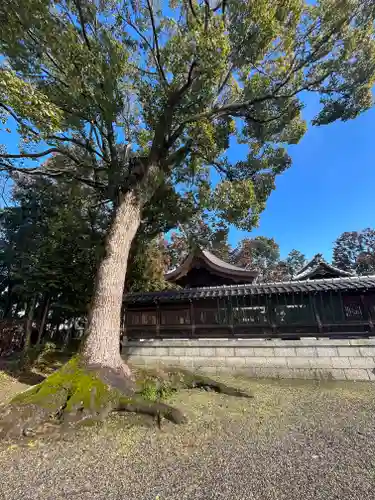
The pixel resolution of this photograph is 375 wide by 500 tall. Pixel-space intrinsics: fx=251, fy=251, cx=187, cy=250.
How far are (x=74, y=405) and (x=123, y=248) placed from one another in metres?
3.59

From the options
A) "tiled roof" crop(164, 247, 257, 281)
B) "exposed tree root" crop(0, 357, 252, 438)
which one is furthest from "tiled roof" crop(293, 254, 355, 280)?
"exposed tree root" crop(0, 357, 252, 438)

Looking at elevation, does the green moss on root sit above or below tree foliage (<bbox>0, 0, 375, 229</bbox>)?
below

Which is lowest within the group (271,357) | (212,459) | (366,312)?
(212,459)

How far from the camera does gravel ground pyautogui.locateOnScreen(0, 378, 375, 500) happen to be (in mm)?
2646

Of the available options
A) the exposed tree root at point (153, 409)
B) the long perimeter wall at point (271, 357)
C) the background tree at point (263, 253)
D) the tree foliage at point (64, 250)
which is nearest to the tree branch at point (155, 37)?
the tree foliage at point (64, 250)

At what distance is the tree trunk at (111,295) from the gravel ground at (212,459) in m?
1.46

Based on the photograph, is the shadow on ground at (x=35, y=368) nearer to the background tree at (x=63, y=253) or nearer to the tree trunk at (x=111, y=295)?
the background tree at (x=63, y=253)

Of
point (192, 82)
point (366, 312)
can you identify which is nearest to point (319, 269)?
point (366, 312)

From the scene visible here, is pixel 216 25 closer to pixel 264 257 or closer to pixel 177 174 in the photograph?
pixel 177 174

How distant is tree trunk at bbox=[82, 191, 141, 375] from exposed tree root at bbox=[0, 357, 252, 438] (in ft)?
1.01

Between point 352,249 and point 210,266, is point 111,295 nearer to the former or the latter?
point 210,266

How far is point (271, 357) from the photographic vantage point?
787cm

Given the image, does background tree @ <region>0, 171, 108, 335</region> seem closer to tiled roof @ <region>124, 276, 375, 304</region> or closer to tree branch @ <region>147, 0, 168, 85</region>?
tiled roof @ <region>124, 276, 375, 304</region>

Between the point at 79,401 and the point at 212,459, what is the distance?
8.47ft
